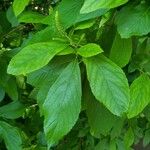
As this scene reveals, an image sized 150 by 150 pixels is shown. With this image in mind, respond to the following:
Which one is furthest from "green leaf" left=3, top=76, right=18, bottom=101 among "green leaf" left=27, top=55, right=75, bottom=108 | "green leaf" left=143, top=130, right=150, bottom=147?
"green leaf" left=143, top=130, right=150, bottom=147

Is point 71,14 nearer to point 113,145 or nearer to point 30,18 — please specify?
point 30,18

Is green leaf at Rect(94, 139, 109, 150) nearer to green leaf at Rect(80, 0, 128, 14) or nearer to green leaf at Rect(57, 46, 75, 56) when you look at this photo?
green leaf at Rect(57, 46, 75, 56)

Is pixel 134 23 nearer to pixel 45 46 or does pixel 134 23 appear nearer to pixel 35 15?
pixel 45 46

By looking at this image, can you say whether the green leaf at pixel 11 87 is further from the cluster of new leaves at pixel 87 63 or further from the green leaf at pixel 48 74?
the green leaf at pixel 48 74

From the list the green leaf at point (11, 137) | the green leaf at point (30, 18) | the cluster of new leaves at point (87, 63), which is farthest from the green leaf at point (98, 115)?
the green leaf at point (11, 137)

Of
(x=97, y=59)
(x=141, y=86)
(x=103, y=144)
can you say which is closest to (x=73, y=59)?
(x=97, y=59)

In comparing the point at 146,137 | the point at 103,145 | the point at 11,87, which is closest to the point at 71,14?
the point at 11,87

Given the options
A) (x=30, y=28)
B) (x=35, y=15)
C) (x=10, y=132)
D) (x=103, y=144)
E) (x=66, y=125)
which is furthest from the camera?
(x=103, y=144)

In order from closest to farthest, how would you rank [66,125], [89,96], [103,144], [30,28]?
[66,125] < [89,96] < [30,28] < [103,144]
